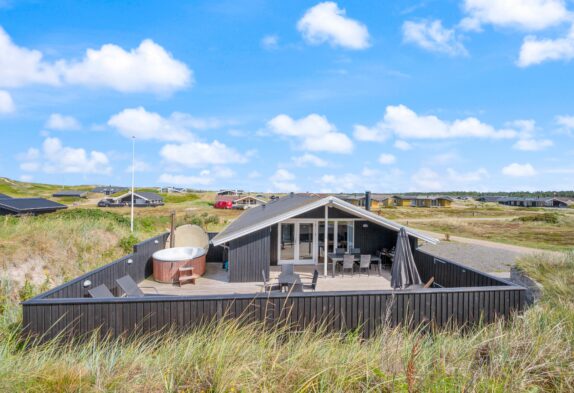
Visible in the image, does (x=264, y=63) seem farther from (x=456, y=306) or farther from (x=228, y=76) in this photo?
(x=456, y=306)

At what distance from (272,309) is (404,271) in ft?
10.5

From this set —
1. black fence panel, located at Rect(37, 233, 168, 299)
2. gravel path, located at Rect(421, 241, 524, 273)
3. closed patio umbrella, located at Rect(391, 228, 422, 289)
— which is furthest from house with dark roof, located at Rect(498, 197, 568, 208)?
black fence panel, located at Rect(37, 233, 168, 299)

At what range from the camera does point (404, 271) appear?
7000mm

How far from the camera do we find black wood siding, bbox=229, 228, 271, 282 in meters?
10.3

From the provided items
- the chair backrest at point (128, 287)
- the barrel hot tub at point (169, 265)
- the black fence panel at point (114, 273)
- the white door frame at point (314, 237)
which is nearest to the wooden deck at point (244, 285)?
the barrel hot tub at point (169, 265)

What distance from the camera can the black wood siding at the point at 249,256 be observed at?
10.3 meters

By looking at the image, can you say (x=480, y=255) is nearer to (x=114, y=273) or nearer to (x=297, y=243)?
(x=297, y=243)

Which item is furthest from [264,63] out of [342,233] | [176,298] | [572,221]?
[572,221]

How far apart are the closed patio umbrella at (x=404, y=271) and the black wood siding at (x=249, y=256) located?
180 inches

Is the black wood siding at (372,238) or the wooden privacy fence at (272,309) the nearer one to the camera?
the wooden privacy fence at (272,309)

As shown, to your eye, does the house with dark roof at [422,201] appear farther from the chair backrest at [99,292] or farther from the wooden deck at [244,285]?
the chair backrest at [99,292]

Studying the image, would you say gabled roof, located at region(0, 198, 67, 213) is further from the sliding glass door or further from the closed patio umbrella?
the closed patio umbrella

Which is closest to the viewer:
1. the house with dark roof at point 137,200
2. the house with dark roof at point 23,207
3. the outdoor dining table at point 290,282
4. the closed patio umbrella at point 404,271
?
the closed patio umbrella at point 404,271

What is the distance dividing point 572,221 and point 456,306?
5089 cm
